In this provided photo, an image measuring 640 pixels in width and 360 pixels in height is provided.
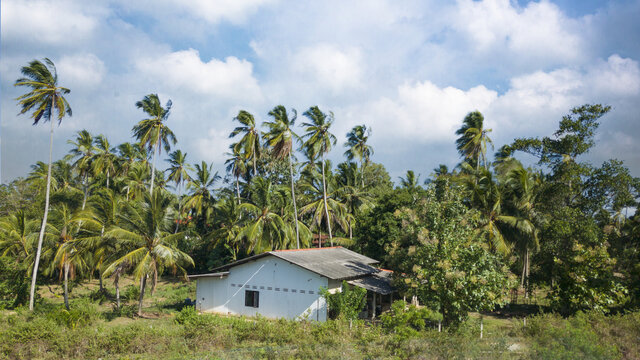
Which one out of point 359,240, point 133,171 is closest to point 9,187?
point 133,171

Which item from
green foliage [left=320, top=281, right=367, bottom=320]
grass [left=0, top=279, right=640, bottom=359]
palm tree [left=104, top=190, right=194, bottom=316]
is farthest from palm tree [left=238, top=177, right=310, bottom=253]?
grass [left=0, top=279, right=640, bottom=359]

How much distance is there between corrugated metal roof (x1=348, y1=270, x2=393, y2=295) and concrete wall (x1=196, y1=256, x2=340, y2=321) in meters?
1.52

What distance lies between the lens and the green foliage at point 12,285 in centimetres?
2498

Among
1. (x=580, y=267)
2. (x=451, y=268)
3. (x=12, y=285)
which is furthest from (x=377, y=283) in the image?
(x=12, y=285)

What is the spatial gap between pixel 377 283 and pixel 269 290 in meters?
6.00

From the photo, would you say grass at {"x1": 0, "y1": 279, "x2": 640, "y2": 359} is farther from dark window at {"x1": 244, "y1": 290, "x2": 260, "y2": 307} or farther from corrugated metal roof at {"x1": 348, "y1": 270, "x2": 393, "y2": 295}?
dark window at {"x1": 244, "y1": 290, "x2": 260, "y2": 307}

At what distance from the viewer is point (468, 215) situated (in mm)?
20031

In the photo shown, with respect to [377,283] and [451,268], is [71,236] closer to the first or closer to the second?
[377,283]

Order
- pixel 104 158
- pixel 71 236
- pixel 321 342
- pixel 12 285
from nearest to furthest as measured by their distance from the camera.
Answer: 1. pixel 321 342
2. pixel 71 236
3. pixel 12 285
4. pixel 104 158

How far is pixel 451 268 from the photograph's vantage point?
17172mm

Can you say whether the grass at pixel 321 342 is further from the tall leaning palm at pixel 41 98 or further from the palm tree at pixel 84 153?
the palm tree at pixel 84 153

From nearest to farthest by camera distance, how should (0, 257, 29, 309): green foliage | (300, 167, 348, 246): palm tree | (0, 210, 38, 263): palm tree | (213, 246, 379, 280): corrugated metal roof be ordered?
(213, 246, 379, 280): corrugated metal roof < (0, 257, 29, 309): green foliage < (0, 210, 38, 263): palm tree < (300, 167, 348, 246): palm tree

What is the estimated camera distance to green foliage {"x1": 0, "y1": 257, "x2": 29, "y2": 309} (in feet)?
82.0

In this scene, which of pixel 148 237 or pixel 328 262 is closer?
pixel 148 237
